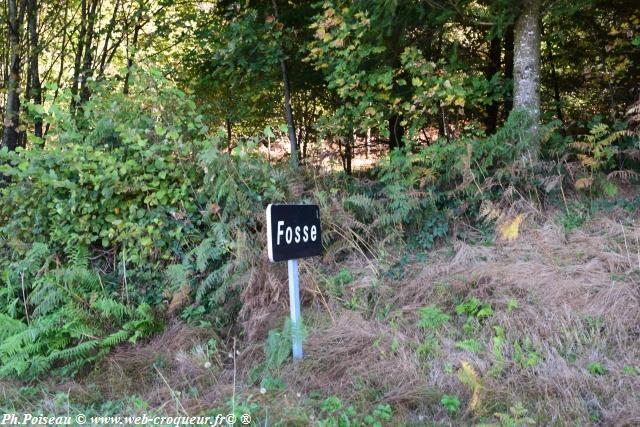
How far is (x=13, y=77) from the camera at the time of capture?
10789 millimetres

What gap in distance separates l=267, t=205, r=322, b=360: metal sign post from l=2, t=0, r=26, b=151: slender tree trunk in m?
8.71

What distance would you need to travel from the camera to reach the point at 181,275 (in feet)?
18.2

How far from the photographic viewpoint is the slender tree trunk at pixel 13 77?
1069 cm

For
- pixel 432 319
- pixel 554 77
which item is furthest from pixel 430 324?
pixel 554 77

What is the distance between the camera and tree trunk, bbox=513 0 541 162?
670cm

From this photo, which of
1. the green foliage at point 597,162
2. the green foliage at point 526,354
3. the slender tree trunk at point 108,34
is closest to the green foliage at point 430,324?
the green foliage at point 526,354

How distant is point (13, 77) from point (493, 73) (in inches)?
390

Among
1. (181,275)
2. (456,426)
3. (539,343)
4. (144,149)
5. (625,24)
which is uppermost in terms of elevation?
(625,24)

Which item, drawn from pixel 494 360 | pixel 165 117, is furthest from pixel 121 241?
pixel 494 360

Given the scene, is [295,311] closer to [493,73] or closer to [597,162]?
[597,162]

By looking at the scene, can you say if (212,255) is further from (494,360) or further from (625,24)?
(625,24)

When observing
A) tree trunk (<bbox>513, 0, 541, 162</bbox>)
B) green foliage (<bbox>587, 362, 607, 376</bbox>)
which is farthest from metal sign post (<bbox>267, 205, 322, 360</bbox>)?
tree trunk (<bbox>513, 0, 541, 162</bbox>)

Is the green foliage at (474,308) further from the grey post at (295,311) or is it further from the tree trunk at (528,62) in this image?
the tree trunk at (528,62)

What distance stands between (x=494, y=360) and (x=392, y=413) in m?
0.94
